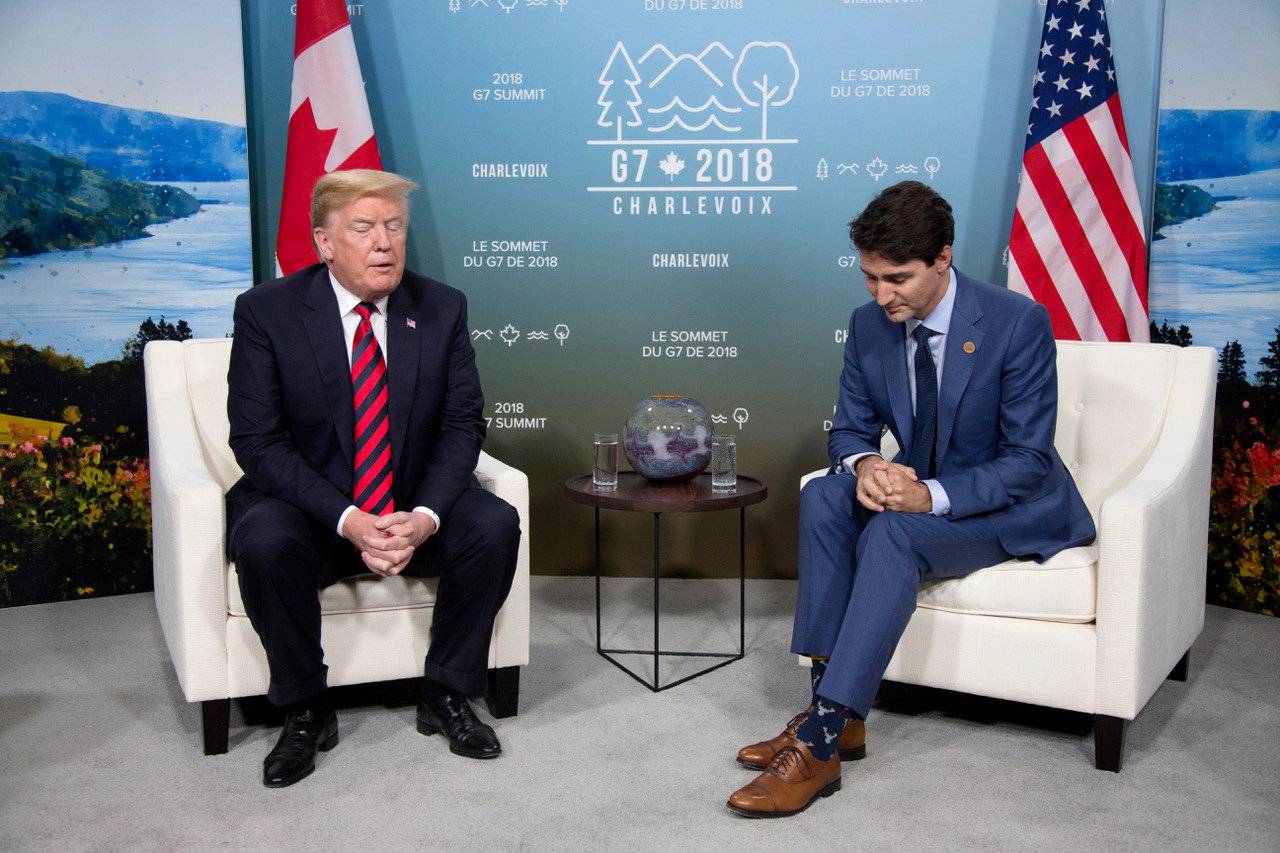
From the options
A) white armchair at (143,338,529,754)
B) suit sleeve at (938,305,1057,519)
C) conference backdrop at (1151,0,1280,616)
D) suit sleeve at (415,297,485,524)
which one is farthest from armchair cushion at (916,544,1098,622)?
conference backdrop at (1151,0,1280,616)

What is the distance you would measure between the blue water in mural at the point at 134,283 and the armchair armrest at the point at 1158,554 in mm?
2948

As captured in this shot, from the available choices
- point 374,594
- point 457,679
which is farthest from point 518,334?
point 457,679

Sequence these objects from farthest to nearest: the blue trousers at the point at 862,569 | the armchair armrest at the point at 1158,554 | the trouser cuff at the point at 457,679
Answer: the trouser cuff at the point at 457,679 < the armchair armrest at the point at 1158,554 < the blue trousers at the point at 862,569

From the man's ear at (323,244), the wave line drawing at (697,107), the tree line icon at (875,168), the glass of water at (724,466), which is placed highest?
the wave line drawing at (697,107)

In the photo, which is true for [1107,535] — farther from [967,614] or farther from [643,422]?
[643,422]

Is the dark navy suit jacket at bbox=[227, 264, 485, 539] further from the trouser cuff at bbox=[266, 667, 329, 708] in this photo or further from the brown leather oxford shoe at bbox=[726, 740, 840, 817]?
the brown leather oxford shoe at bbox=[726, 740, 840, 817]

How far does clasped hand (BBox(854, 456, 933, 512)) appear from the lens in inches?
100

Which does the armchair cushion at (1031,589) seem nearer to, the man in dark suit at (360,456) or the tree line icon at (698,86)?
the man in dark suit at (360,456)

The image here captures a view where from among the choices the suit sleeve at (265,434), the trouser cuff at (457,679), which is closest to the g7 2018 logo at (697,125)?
the suit sleeve at (265,434)

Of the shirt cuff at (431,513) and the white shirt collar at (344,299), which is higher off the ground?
the white shirt collar at (344,299)

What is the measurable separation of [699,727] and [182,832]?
3.77ft

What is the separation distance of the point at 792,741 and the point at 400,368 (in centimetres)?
122

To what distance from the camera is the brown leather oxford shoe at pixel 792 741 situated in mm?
2484

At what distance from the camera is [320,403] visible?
269 centimetres
